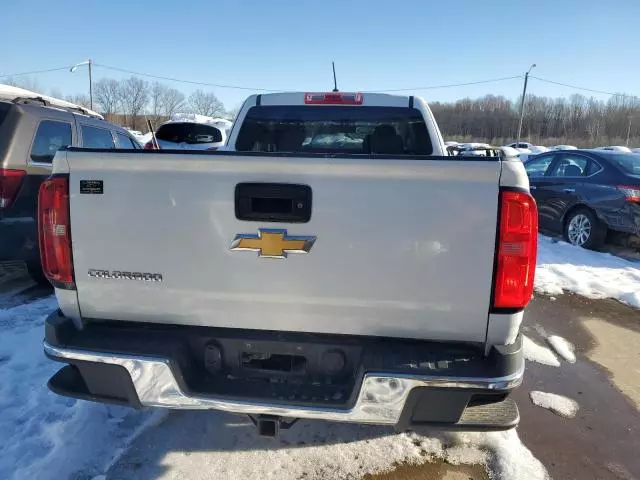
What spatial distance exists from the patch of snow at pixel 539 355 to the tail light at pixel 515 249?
239 cm

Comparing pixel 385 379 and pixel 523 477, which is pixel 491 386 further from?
pixel 523 477

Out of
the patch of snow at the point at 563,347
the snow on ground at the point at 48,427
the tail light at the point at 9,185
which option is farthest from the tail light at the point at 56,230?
the patch of snow at the point at 563,347

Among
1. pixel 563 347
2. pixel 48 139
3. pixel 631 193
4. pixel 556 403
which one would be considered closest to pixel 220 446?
pixel 556 403

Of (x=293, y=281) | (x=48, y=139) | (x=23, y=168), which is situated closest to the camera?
(x=293, y=281)

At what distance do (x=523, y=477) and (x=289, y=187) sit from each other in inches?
78.7

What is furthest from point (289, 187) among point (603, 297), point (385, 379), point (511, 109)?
point (511, 109)

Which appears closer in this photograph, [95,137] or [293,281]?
[293,281]

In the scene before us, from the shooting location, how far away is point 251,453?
2.64 metres

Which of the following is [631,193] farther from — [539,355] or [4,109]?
[4,109]

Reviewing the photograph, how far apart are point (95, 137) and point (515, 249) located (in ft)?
19.1

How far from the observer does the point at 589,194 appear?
779cm

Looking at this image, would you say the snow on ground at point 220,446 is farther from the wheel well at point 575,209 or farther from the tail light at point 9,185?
the wheel well at point 575,209

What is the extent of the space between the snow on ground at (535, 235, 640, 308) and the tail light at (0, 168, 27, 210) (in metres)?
5.90

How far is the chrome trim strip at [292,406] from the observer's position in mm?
1941
